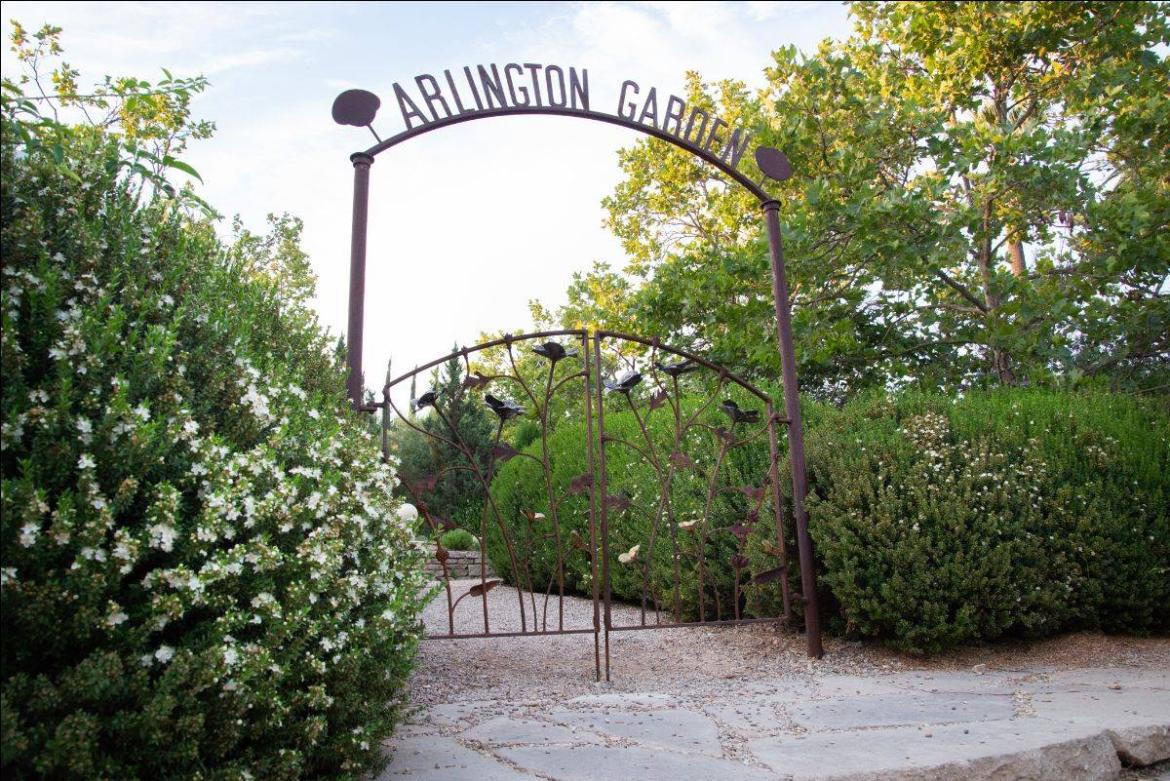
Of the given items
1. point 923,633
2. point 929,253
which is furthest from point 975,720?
point 929,253

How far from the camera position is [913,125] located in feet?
24.7

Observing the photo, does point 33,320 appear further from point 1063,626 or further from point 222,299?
point 1063,626

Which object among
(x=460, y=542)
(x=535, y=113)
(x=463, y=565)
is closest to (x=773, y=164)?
(x=535, y=113)

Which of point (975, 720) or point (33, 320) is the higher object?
→ point (33, 320)

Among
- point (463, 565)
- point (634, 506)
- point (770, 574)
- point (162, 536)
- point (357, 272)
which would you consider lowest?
point (463, 565)

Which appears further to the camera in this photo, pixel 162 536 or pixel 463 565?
pixel 463 565

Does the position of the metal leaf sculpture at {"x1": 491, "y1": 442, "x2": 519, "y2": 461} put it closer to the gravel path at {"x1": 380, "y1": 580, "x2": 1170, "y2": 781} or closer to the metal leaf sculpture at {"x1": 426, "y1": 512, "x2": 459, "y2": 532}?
the metal leaf sculpture at {"x1": 426, "y1": 512, "x2": 459, "y2": 532}

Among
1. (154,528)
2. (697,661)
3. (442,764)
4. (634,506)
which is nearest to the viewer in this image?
(154,528)

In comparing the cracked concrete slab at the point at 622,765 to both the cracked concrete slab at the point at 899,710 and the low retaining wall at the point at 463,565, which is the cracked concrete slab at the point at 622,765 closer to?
the cracked concrete slab at the point at 899,710

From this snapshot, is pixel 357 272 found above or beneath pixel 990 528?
above

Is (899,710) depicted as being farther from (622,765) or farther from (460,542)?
(460,542)

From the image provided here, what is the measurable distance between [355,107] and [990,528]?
3725 millimetres

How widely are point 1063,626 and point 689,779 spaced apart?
3.01 meters

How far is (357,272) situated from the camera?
393cm
